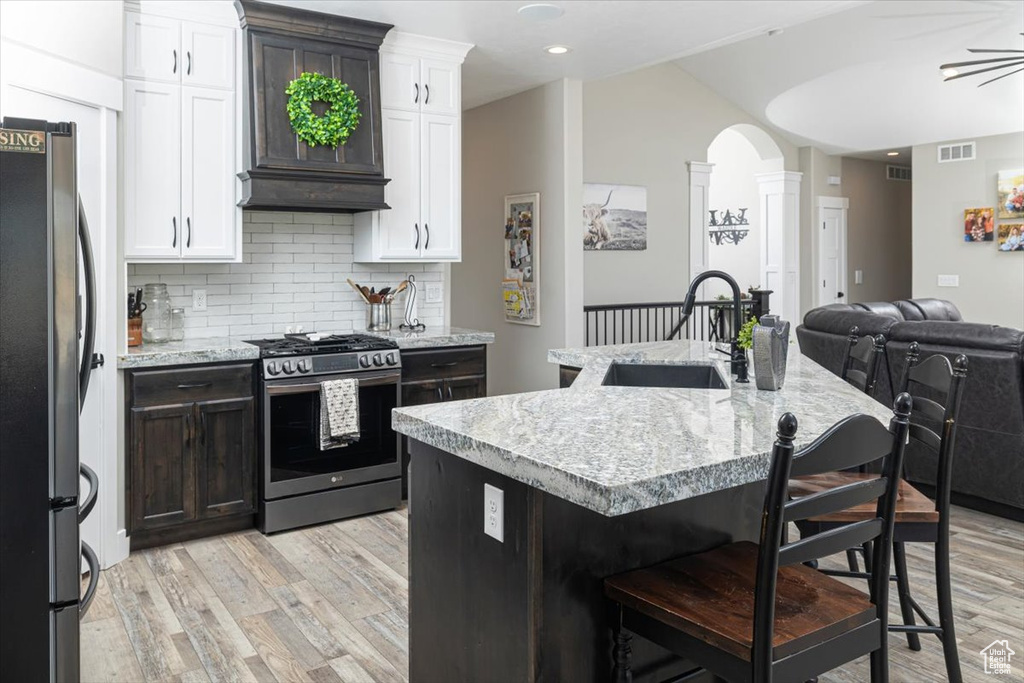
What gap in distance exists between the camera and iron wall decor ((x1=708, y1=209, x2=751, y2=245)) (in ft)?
33.7

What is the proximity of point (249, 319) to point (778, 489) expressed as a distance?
389 cm

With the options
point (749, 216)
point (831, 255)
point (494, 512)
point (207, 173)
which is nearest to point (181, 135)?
point (207, 173)

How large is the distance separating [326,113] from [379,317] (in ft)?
4.18

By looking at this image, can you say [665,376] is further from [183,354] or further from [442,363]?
[183,354]

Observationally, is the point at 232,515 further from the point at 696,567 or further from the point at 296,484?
the point at 696,567

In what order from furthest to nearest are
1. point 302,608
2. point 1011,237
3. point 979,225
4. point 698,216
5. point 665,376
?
point 979,225, point 1011,237, point 698,216, point 665,376, point 302,608

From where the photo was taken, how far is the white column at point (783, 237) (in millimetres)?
9516

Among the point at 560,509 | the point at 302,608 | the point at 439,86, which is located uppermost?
the point at 439,86

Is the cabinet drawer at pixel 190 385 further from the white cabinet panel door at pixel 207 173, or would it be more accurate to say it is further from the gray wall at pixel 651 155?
the gray wall at pixel 651 155

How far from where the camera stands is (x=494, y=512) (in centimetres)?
173

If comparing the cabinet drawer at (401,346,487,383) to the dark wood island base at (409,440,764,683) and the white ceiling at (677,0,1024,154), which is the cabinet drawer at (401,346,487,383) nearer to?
the dark wood island base at (409,440,764,683)

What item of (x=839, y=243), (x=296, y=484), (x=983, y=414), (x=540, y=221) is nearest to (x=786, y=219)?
(x=839, y=243)

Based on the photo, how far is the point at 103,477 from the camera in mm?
3461

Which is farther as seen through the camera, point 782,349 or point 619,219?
point 619,219
